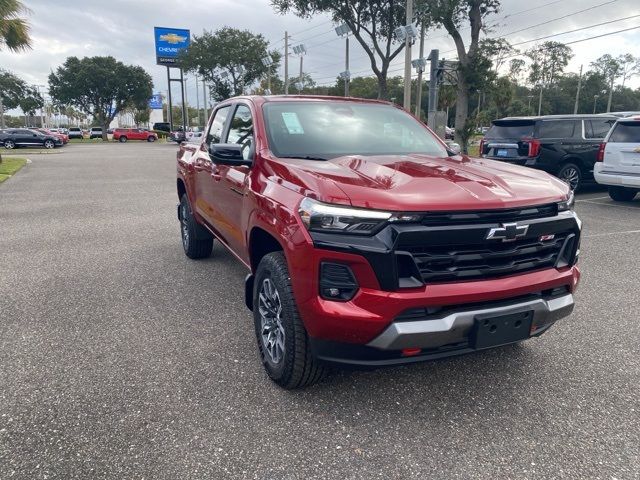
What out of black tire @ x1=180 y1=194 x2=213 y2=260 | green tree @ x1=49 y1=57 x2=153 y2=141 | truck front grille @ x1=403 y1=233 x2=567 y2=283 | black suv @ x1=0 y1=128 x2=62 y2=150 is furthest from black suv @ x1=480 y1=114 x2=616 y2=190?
green tree @ x1=49 y1=57 x2=153 y2=141

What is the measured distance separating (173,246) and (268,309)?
3940 mm

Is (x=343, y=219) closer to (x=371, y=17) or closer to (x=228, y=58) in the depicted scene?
(x=371, y=17)

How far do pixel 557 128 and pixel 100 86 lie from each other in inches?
2264

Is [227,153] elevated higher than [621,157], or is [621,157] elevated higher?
[227,153]

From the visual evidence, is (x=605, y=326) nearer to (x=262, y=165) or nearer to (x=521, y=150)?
(x=262, y=165)

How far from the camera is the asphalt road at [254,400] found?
2.33 meters

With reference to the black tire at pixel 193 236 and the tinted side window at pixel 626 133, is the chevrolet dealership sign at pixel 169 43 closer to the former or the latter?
the tinted side window at pixel 626 133

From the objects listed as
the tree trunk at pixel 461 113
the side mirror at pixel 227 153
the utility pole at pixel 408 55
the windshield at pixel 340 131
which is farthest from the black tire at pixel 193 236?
the tree trunk at pixel 461 113

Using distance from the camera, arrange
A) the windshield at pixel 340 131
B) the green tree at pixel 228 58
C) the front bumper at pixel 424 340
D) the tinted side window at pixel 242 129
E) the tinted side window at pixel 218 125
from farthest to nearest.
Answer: the green tree at pixel 228 58, the tinted side window at pixel 218 125, the tinted side window at pixel 242 129, the windshield at pixel 340 131, the front bumper at pixel 424 340

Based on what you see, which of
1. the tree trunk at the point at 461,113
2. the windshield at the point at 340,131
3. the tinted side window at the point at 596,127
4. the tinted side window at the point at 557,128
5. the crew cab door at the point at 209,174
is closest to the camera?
the windshield at the point at 340,131

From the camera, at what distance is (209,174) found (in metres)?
4.46

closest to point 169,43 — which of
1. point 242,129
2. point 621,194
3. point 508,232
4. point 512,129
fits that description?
point 512,129

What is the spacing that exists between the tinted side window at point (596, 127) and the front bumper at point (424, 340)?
379 inches

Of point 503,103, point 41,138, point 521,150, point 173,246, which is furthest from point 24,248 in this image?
point 503,103
